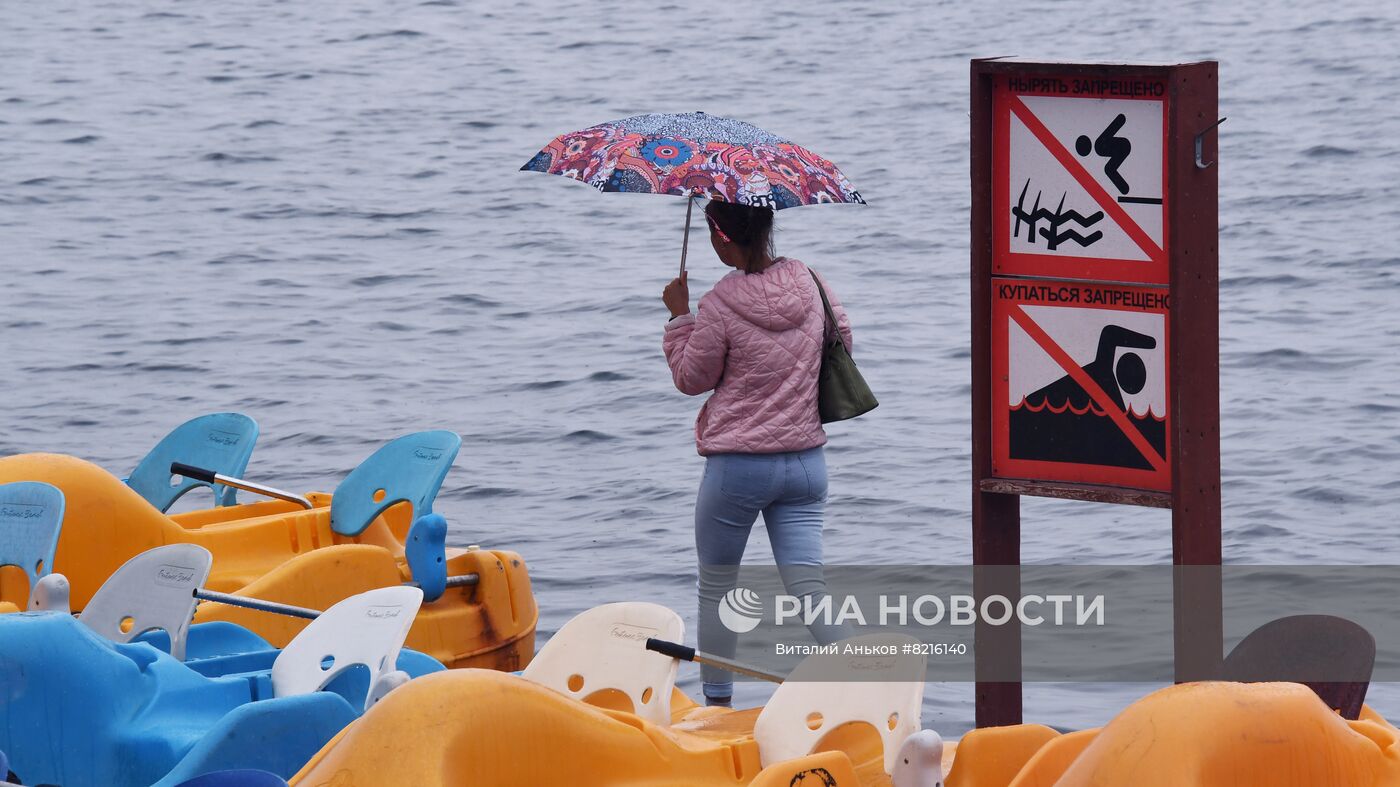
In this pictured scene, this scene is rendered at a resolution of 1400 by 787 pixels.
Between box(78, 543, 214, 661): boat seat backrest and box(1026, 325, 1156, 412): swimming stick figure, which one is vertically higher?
box(1026, 325, 1156, 412): swimming stick figure

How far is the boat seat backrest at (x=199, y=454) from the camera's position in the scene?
7258 mm

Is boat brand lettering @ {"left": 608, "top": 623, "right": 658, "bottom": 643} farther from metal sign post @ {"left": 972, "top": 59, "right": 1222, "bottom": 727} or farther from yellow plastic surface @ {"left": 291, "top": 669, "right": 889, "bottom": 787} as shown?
metal sign post @ {"left": 972, "top": 59, "right": 1222, "bottom": 727}

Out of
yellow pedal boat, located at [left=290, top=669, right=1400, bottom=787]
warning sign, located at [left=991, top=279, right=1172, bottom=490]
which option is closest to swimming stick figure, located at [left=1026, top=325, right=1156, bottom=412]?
warning sign, located at [left=991, top=279, right=1172, bottom=490]

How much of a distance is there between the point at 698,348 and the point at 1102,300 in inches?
56.7

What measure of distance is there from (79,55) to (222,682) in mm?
20635

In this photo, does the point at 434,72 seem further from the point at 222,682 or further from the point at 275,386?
the point at 222,682

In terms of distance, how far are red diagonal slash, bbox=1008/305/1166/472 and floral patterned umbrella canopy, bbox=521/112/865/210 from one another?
1.03 meters

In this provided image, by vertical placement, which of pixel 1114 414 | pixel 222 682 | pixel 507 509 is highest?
pixel 1114 414

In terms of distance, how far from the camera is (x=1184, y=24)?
2328 cm

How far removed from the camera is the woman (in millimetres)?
6000

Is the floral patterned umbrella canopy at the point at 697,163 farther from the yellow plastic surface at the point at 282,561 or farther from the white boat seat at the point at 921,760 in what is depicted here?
the white boat seat at the point at 921,760

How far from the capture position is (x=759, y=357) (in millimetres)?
6008

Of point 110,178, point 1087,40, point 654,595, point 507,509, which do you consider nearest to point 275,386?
point 507,509

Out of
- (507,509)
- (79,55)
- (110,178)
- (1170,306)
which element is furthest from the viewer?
(79,55)
